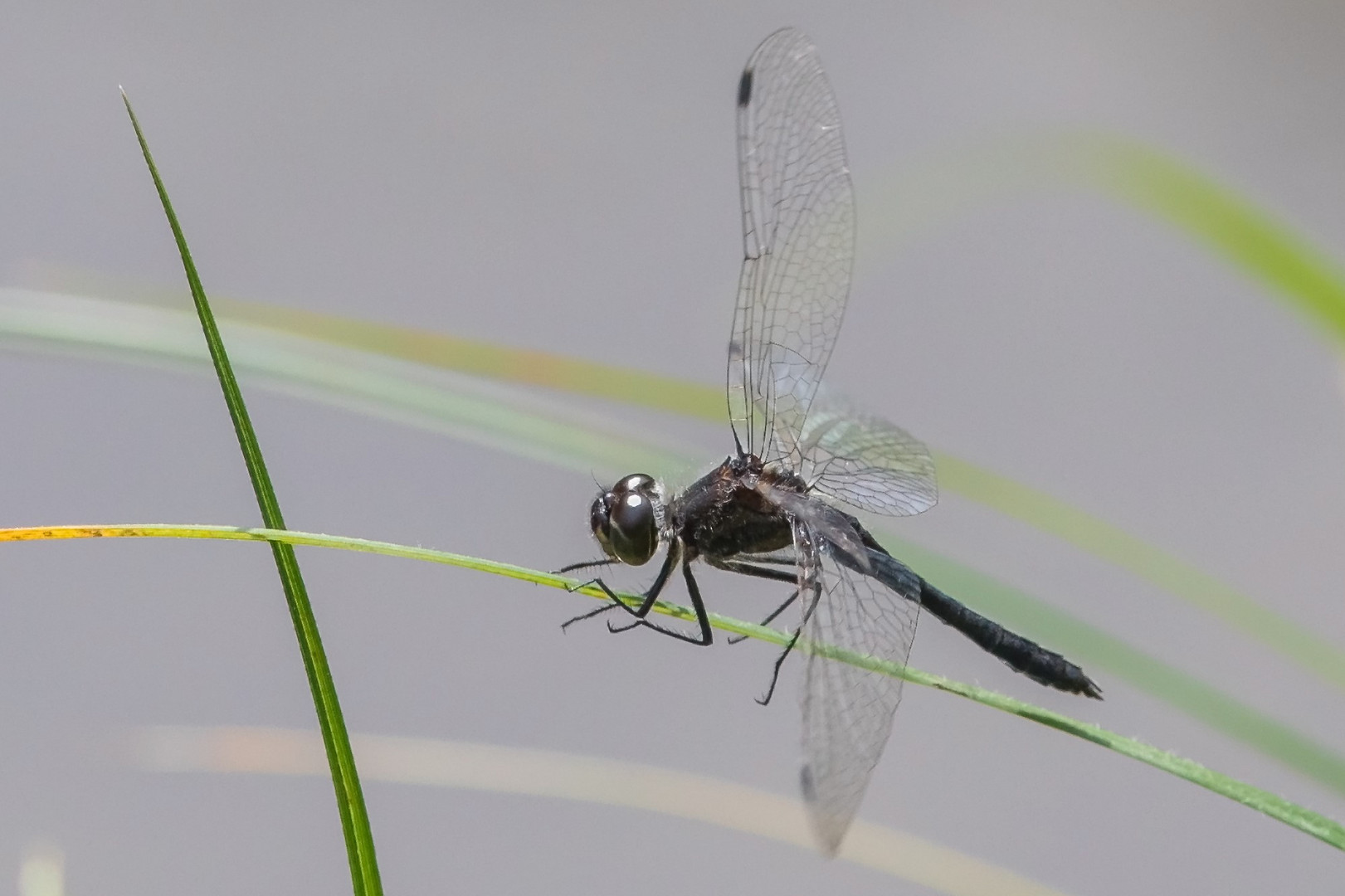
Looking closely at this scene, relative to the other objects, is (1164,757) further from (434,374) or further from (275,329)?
(275,329)

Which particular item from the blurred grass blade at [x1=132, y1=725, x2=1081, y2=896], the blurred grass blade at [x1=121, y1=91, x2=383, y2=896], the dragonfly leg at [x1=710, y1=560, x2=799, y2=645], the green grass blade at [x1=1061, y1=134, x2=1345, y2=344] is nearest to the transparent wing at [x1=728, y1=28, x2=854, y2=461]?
the dragonfly leg at [x1=710, y1=560, x2=799, y2=645]

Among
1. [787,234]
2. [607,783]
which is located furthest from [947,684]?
[607,783]

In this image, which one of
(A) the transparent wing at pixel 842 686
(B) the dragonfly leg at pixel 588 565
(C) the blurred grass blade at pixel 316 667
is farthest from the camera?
(B) the dragonfly leg at pixel 588 565

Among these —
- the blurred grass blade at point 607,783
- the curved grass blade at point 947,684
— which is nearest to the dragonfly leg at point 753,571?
the blurred grass blade at point 607,783

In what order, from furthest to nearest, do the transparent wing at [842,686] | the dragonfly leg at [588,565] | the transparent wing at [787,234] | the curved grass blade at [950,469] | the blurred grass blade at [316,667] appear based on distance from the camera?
1. the transparent wing at [787,234]
2. the dragonfly leg at [588,565]
3. the curved grass blade at [950,469]
4. the transparent wing at [842,686]
5. the blurred grass blade at [316,667]

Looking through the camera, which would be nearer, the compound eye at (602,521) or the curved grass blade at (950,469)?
the curved grass blade at (950,469)

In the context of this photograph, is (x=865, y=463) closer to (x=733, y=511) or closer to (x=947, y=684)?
(x=733, y=511)

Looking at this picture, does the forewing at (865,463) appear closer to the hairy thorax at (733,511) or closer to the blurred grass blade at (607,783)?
the hairy thorax at (733,511)

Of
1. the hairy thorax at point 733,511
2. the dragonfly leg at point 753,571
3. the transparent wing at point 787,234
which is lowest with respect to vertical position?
the dragonfly leg at point 753,571

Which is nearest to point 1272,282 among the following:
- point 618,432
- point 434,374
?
point 618,432
